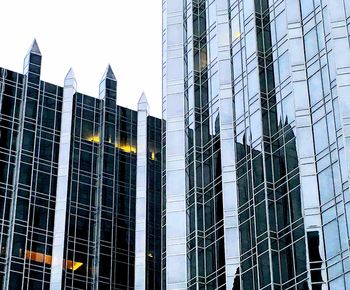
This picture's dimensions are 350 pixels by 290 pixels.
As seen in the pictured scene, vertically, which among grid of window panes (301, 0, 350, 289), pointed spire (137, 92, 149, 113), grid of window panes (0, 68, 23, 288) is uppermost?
pointed spire (137, 92, 149, 113)

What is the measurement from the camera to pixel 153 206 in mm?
102188

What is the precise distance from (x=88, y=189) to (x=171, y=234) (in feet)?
85.2

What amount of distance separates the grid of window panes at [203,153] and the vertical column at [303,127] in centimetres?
1015

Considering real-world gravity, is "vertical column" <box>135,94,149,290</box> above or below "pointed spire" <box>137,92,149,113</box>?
below

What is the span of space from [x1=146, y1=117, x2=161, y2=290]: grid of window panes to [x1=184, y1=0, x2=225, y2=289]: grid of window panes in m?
22.6

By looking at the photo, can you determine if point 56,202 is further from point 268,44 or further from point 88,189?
point 268,44

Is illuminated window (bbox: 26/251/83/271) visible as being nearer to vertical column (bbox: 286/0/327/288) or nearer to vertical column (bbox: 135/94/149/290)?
vertical column (bbox: 135/94/149/290)

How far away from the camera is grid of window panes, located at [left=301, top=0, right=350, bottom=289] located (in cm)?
5822

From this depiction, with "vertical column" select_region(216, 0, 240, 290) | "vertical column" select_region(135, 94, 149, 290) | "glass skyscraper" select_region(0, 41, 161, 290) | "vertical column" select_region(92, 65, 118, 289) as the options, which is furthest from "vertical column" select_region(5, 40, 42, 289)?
"vertical column" select_region(216, 0, 240, 290)

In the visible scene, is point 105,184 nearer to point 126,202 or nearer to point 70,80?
point 126,202

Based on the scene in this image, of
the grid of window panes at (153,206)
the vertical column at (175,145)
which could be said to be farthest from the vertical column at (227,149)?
the grid of window panes at (153,206)

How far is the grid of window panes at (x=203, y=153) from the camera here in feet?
235

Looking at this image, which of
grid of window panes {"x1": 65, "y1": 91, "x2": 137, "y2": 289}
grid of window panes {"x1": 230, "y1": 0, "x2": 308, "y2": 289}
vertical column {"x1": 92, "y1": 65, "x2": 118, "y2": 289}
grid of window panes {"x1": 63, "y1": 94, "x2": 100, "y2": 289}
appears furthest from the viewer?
vertical column {"x1": 92, "y1": 65, "x2": 118, "y2": 289}

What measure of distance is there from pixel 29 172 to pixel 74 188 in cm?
522
